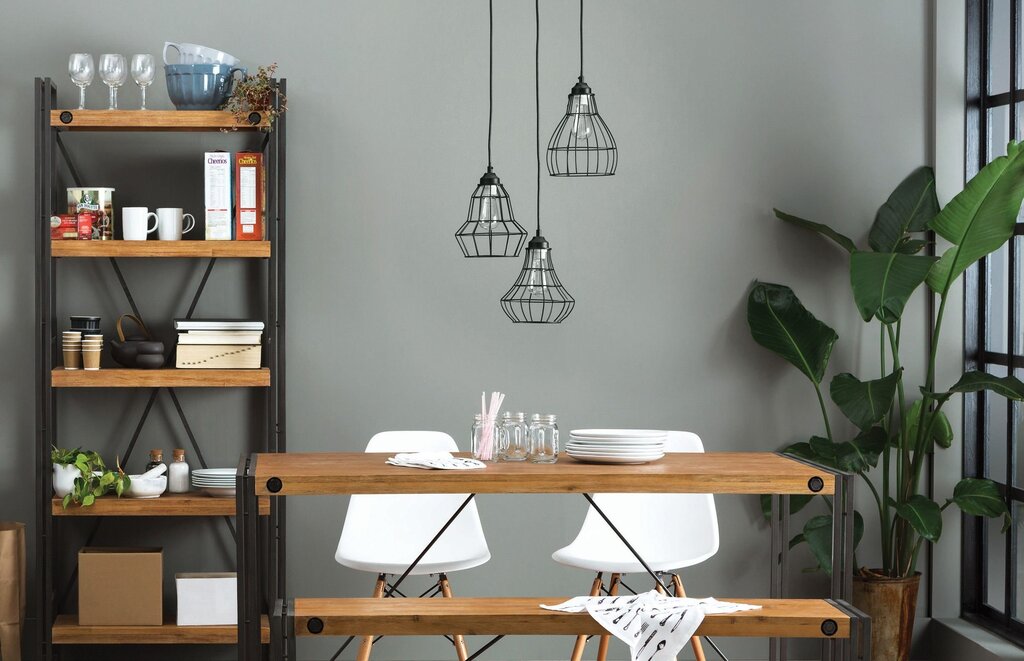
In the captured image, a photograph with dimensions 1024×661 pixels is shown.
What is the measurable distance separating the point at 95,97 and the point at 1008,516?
3.60m

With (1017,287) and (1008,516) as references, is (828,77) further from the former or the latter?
(1008,516)

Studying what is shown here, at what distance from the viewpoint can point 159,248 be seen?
3.58 metres

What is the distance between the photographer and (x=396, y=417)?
3971 millimetres

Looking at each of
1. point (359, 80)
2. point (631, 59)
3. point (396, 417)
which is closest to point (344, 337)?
point (396, 417)

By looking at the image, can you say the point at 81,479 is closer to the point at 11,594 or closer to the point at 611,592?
the point at 11,594

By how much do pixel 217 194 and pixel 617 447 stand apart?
5.77ft

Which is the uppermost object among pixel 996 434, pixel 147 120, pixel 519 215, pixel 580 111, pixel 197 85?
pixel 197 85

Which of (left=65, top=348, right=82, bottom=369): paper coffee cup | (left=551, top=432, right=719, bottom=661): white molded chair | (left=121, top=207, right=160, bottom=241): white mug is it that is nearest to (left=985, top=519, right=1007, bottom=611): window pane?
(left=551, top=432, right=719, bottom=661): white molded chair

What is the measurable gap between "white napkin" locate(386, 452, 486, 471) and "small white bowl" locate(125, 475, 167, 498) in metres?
1.22

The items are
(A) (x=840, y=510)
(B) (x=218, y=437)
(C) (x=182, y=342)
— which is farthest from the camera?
(B) (x=218, y=437)

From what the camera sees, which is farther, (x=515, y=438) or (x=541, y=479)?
(x=515, y=438)

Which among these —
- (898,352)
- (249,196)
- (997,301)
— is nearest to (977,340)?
(997,301)

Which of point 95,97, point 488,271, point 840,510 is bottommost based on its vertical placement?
point 840,510

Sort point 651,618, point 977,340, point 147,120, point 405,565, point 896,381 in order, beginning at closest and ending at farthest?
point 651,618, point 405,565, point 147,120, point 896,381, point 977,340
